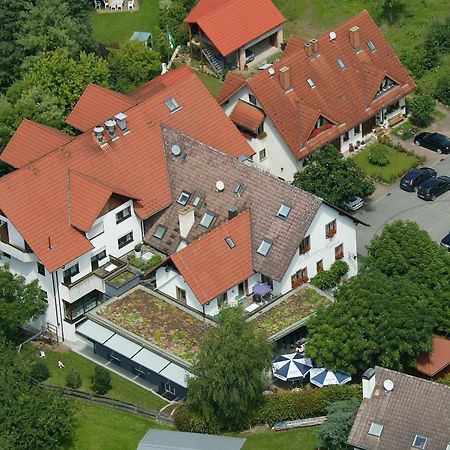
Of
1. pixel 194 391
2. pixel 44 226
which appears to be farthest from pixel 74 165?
pixel 194 391

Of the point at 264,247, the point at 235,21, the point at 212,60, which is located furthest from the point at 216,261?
the point at 235,21

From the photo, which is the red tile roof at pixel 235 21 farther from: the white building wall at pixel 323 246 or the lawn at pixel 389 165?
the white building wall at pixel 323 246

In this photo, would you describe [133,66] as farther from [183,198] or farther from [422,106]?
[183,198]

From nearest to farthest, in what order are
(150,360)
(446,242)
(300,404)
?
(300,404) → (150,360) → (446,242)

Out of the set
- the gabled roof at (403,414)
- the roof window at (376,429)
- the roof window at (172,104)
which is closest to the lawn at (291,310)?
the gabled roof at (403,414)

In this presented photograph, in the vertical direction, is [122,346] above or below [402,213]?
above

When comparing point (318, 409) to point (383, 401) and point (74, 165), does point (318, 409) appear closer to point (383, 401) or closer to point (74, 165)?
point (383, 401)

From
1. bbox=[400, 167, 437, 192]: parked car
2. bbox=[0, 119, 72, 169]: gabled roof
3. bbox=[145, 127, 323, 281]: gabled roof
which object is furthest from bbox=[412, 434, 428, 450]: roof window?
bbox=[0, 119, 72, 169]: gabled roof
